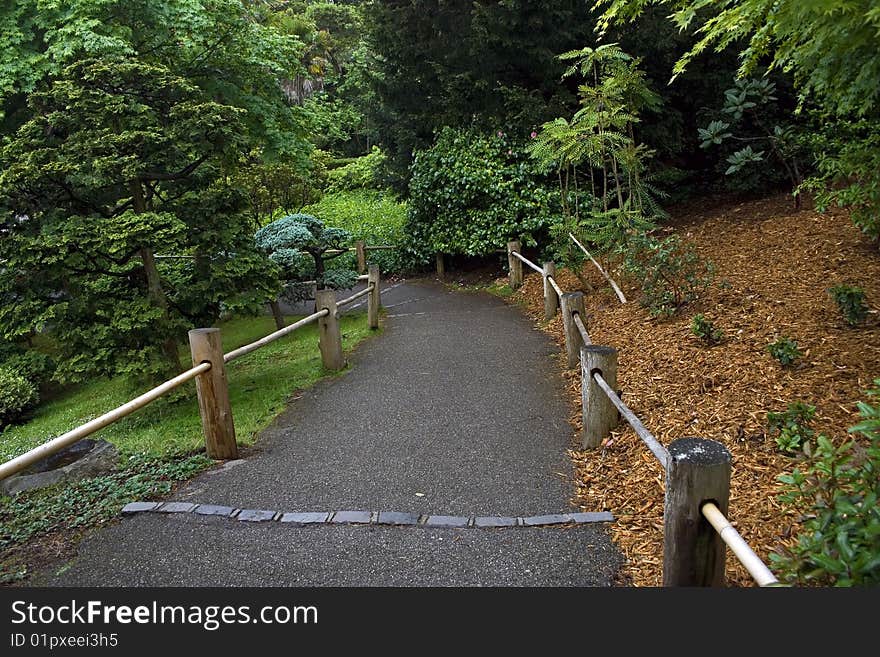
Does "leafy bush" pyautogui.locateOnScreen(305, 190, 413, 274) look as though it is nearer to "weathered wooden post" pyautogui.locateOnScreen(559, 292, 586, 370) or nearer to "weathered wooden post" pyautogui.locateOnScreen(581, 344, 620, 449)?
"weathered wooden post" pyautogui.locateOnScreen(559, 292, 586, 370)

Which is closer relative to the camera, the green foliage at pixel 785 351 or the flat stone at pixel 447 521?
the flat stone at pixel 447 521

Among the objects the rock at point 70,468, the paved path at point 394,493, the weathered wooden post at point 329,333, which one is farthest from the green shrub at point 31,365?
the paved path at point 394,493

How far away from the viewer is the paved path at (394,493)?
2758 millimetres

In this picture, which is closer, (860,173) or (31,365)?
(860,173)

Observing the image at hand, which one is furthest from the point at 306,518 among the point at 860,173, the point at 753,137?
the point at 753,137

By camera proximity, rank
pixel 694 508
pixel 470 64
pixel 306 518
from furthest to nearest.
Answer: pixel 470 64 → pixel 306 518 → pixel 694 508

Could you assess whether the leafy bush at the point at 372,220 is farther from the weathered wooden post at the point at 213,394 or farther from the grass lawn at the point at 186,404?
the weathered wooden post at the point at 213,394

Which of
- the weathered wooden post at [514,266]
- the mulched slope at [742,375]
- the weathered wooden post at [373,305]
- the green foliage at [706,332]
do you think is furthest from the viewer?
the weathered wooden post at [514,266]

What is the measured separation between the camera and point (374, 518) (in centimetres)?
323

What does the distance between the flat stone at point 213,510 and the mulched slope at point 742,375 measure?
2.05 m

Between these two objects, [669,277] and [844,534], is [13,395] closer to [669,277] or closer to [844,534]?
[669,277]

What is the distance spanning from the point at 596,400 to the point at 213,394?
267cm

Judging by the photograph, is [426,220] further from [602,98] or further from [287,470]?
[287,470]

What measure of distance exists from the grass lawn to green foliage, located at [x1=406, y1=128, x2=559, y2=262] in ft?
8.88
